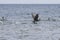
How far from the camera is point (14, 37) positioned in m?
16.4

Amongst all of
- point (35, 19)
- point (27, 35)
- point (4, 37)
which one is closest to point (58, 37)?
→ point (27, 35)

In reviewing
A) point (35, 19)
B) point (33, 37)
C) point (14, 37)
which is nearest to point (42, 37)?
point (33, 37)

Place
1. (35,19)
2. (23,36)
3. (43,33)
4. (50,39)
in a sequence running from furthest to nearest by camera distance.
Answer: (35,19), (43,33), (23,36), (50,39)

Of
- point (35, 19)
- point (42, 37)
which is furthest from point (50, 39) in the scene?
point (35, 19)

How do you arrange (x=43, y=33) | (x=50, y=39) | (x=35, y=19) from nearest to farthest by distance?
1. (x=50, y=39)
2. (x=43, y=33)
3. (x=35, y=19)

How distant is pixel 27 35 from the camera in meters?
17.2

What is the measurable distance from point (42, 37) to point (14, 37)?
2005mm

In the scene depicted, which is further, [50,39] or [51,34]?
[51,34]

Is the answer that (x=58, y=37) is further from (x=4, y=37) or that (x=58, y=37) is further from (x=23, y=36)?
(x=4, y=37)

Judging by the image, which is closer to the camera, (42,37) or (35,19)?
(42,37)

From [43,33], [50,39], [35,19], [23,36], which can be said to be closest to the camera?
[50,39]

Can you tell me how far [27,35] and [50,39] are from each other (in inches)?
88.8

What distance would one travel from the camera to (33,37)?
1645cm

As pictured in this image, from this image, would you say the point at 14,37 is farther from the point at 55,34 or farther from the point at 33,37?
the point at 55,34
